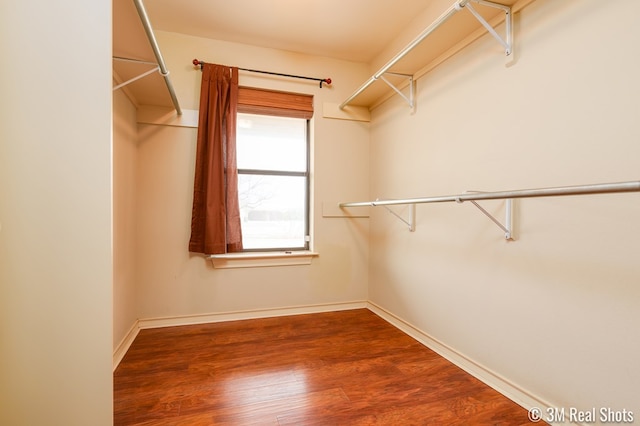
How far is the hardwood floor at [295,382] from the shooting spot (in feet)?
4.40

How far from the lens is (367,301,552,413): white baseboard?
1.38m

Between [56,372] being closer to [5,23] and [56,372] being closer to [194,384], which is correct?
[194,384]

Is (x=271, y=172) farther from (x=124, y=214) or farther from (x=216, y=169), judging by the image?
(x=124, y=214)

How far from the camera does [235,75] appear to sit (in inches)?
98.5

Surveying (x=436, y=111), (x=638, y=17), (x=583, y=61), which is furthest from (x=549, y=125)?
(x=436, y=111)

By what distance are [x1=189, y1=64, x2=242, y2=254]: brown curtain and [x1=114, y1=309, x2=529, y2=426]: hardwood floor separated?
790mm

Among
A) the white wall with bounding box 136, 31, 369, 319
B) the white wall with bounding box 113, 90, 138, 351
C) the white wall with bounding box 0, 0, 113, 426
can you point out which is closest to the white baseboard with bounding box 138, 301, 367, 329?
A: the white wall with bounding box 136, 31, 369, 319

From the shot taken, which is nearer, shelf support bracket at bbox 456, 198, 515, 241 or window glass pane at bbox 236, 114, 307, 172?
shelf support bracket at bbox 456, 198, 515, 241

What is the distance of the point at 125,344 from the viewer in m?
1.99

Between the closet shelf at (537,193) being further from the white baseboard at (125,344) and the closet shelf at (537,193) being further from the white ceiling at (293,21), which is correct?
the white baseboard at (125,344)

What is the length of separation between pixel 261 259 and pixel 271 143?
3.79 feet

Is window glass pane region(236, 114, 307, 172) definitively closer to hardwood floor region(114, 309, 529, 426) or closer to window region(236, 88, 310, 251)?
window region(236, 88, 310, 251)

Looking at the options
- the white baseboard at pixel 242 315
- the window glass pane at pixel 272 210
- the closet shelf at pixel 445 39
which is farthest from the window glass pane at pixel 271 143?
the white baseboard at pixel 242 315

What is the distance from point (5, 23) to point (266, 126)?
193 centimetres
